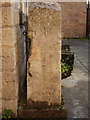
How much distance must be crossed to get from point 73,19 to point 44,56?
39.2 feet

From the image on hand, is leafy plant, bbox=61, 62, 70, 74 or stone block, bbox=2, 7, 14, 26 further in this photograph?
leafy plant, bbox=61, 62, 70, 74

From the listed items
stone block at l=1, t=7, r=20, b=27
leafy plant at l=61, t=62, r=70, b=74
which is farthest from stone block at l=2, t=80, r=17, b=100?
leafy plant at l=61, t=62, r=70, b=74

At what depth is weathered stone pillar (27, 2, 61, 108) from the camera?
7.20ft

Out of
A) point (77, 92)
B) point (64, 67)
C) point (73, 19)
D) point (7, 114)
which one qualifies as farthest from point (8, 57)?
point (73, 19)

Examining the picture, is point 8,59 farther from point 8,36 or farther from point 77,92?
point 77,92

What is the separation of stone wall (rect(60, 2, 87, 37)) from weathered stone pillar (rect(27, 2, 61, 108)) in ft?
37.4

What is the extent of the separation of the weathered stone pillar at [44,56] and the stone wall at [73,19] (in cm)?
1140

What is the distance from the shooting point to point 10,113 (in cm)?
232

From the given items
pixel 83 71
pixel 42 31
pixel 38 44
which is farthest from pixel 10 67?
pixel 83 71

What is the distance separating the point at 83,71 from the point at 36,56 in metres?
2.84

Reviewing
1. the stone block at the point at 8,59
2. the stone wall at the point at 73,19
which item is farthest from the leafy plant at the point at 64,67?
the stone wall at the point at 73,19

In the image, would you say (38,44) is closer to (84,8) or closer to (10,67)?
(10,67)

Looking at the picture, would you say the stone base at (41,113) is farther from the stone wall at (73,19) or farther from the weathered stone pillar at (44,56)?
the stone wall at (73,19)

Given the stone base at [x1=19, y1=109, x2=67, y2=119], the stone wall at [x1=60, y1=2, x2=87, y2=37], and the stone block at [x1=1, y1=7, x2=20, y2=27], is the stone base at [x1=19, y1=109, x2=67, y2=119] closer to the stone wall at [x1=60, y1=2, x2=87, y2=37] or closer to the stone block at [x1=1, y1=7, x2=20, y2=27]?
the stone block at [x1=1, y1=7, x2=20, y2=27]
